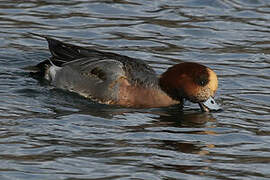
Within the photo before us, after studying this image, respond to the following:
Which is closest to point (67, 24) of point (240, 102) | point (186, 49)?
point (186, 49)

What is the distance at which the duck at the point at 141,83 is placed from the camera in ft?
31.9

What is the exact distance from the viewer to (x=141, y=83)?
9.84 metres

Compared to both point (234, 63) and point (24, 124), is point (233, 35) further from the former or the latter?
point (24, 124)

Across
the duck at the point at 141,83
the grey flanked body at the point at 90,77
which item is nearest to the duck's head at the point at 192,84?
the duck at the point at 141,83

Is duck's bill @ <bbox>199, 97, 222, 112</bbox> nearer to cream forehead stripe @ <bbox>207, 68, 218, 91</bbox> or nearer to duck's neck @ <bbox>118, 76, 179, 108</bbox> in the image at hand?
cream forehead stripe @ <bbox>207, 68, 218, 91</bbox>

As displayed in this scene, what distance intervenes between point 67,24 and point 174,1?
2.06 metres

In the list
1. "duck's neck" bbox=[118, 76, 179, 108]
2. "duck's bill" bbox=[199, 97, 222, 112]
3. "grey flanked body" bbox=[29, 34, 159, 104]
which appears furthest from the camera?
"grey flanked body" bbox=[29, 34, 159, 104]

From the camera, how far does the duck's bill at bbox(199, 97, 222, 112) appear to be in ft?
31.6

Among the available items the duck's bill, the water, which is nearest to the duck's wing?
the water

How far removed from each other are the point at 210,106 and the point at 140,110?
780mm

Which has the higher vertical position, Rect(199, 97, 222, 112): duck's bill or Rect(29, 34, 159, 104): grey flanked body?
Rect(29, 34, 159, 104): grey flanked body

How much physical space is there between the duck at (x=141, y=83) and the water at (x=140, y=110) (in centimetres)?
14

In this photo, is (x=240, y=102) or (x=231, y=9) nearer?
(x=240, y=102)

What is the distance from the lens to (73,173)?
6.96m
